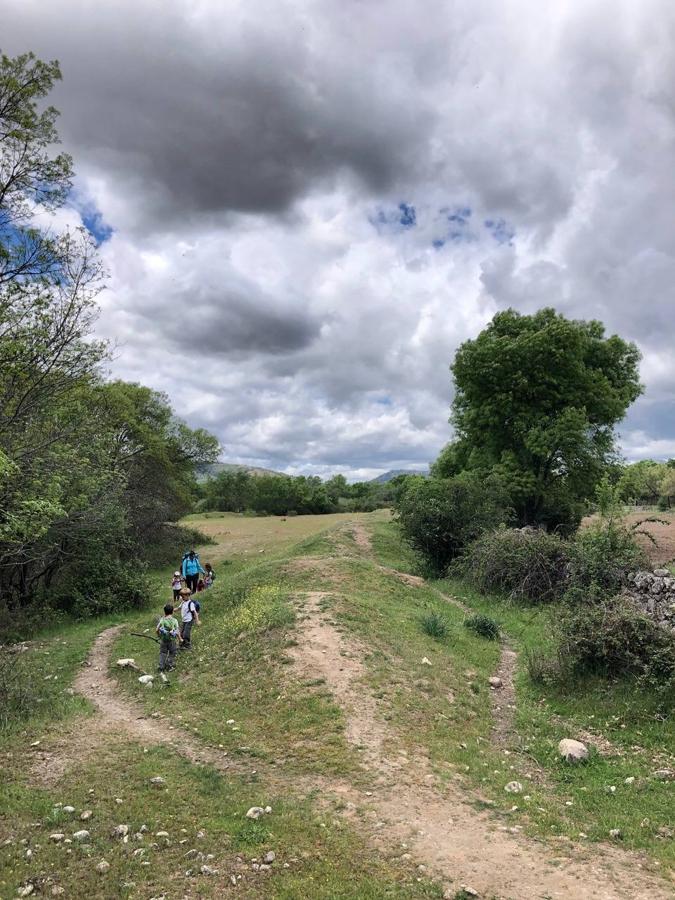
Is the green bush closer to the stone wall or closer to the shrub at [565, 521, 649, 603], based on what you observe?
the stone wall

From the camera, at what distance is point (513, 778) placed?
757 centimetres

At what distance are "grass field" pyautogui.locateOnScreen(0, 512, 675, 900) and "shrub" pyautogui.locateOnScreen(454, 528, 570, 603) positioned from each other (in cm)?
424

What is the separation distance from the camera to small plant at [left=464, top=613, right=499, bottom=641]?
15.1 metres

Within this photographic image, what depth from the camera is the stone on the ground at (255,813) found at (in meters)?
6.34

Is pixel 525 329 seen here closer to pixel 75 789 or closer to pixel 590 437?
pixel 590 437

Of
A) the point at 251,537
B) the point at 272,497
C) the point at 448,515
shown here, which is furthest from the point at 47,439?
the point at 272,497

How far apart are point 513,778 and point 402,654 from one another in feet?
15.1

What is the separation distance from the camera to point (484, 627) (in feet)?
50.1

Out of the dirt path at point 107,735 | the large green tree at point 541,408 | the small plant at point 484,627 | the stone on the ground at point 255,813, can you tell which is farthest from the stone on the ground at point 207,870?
the large green tree at point 541,408

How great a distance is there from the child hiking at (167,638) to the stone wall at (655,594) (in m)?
10.6

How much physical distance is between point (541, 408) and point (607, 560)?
1613cm

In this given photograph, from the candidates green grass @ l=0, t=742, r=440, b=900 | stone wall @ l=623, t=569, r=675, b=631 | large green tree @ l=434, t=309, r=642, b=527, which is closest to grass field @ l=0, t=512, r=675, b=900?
green grass @ l=0, t=742, r=440, b=900

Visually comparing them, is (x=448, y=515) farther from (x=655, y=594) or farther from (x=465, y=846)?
(x=465, y=846)

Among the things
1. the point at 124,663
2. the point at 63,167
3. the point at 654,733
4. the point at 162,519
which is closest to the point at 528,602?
the point at 654,733
